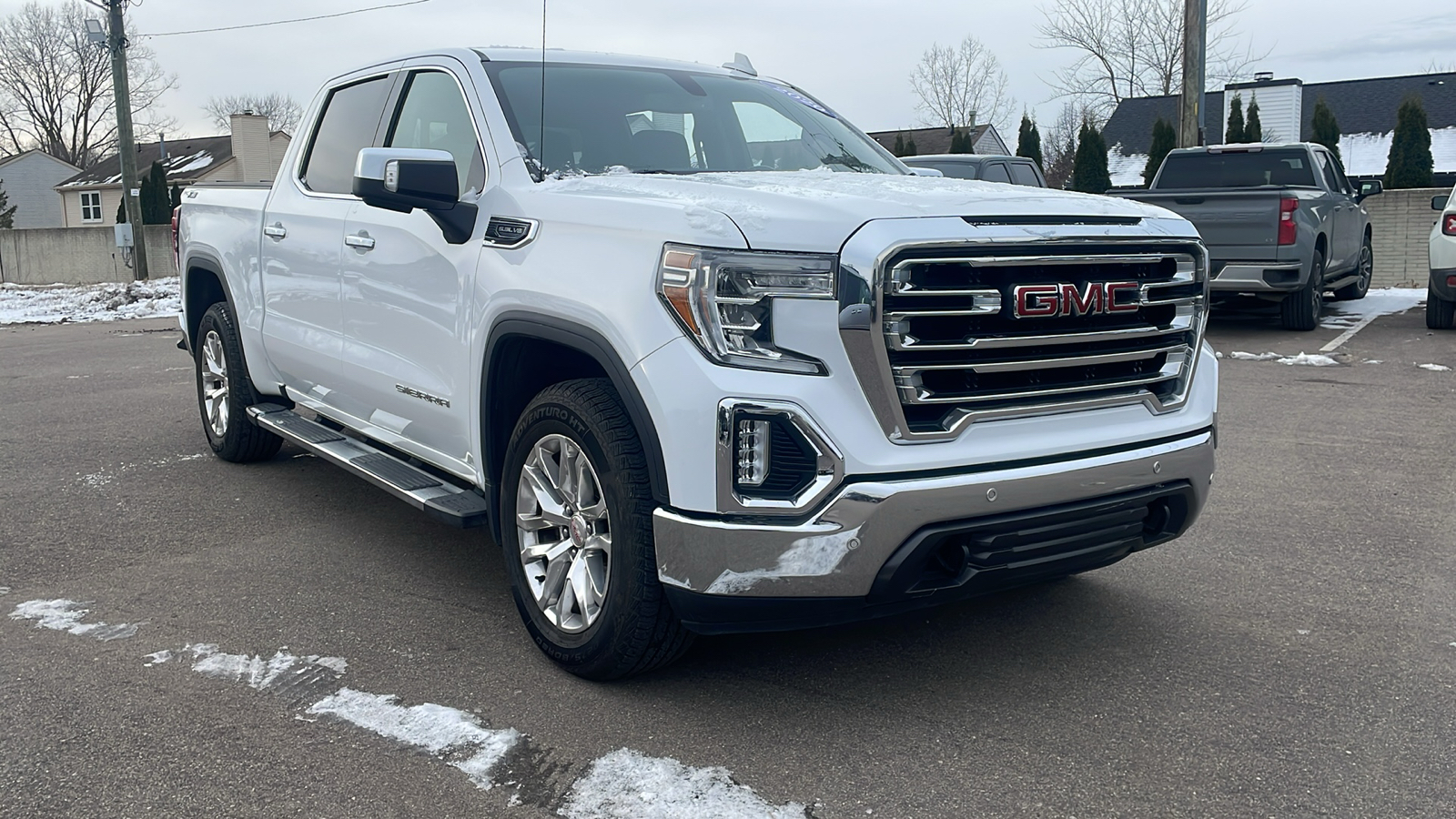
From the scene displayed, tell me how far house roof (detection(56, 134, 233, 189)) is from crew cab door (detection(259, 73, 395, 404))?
187 feet

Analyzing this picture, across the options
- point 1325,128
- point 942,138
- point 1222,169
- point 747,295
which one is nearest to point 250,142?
point 942,138

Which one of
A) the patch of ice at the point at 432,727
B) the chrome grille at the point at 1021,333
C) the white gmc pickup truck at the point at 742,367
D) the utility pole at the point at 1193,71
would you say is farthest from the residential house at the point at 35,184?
the chrome grille at the point at 1021,333

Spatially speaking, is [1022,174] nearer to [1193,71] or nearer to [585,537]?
[1193,71]

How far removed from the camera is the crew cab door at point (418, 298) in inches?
158

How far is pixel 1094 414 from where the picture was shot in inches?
131

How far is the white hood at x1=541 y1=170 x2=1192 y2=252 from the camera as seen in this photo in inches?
118

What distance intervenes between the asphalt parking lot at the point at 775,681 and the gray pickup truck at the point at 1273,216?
242 inches

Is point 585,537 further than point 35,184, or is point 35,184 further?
point 35,184

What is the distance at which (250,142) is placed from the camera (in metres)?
50.3

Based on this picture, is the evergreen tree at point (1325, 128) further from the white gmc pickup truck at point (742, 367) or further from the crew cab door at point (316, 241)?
the crew cab door at point (316, 241)

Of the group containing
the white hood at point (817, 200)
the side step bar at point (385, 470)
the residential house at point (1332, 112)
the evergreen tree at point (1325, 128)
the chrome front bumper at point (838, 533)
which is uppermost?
the residential house at point (1332, 112)

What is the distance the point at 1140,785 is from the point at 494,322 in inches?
86.1

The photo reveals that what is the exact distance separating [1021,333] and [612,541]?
47.2 inches

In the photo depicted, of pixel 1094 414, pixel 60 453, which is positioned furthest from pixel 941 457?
pixel 60 453
